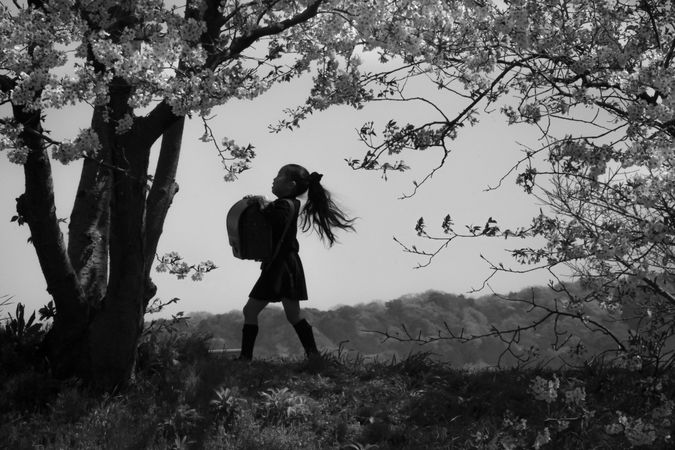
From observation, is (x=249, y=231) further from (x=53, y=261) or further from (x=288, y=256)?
(x=53, y=261)

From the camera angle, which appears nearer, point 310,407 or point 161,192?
point 310,407

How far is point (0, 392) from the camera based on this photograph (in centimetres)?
779

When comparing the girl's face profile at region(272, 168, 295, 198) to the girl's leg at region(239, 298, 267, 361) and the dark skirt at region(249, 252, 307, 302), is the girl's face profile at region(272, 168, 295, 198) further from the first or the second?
the girl's leg at region(239, 298, 267, 361)

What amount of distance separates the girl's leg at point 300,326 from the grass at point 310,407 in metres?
0.23

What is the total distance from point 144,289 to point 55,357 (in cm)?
123

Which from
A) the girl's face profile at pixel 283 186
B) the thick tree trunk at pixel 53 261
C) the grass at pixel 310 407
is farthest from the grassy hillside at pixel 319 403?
the girl's face profile at pixel 283 186

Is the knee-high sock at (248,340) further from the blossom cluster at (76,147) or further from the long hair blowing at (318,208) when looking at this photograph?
the blossom cluster at (76,147)

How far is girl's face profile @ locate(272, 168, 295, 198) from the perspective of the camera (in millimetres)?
9516

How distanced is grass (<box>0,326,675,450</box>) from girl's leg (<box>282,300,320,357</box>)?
0.23 meters

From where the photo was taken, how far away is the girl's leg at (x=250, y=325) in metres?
9.19

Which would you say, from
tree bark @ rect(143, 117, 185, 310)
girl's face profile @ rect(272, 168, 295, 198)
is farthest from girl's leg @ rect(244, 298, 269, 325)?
girl's face profile @ rect(272, 168, 295, 198)

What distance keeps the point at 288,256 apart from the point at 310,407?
2178 millimetres

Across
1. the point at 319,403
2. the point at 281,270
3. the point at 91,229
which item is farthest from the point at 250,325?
the point at 91,229

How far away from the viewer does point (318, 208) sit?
9680mm
